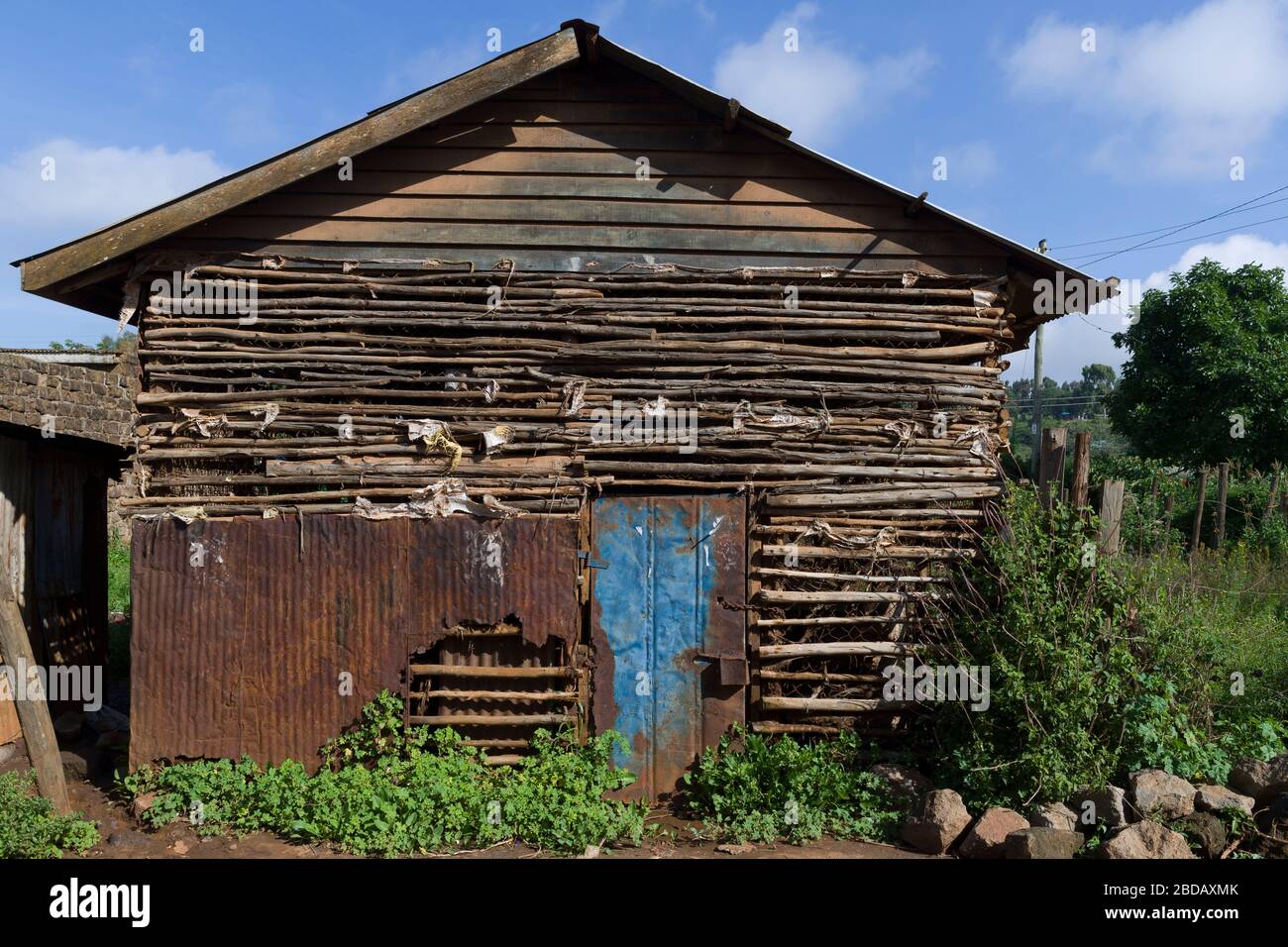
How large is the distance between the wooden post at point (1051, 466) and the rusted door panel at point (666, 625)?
8.25 feet

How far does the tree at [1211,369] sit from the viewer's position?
1659cm

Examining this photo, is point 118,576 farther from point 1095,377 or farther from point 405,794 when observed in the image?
point 1095,377

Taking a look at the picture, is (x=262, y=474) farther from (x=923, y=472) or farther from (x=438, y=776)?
(x=923, y=472)

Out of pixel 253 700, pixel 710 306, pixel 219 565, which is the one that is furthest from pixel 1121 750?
pixel 219 565

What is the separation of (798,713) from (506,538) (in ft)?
8.97

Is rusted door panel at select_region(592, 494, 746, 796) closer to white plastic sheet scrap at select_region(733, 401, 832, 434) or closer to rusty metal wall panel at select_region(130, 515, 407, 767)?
white plastic sheet scrap at select_region(733, 401, 832, 434)

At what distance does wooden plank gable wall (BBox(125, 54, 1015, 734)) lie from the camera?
690cm

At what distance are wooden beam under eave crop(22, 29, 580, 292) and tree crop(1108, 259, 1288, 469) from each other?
14.6 m

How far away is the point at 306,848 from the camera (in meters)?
5.96

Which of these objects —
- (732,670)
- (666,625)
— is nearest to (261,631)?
(666,625)

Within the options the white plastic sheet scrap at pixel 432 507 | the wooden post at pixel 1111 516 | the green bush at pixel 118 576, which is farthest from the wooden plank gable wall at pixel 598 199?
the green bush at pixel 118 576

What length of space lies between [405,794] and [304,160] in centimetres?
498

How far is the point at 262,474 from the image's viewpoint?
270 inches
